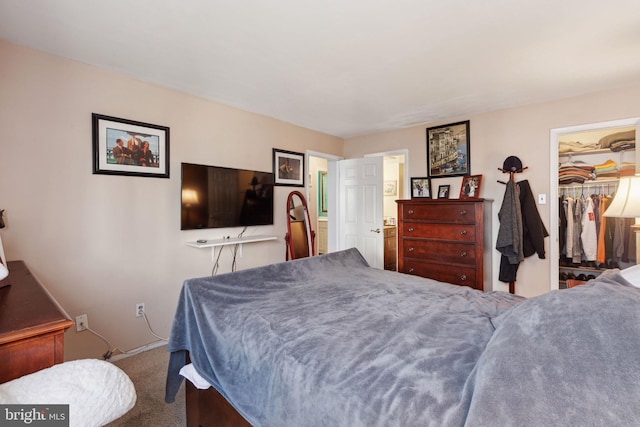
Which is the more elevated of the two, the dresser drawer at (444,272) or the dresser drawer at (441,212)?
the dresser drawer at (441,212)

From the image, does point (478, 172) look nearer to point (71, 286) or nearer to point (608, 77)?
point (608, 77)

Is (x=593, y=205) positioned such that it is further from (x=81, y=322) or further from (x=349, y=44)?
(x=81, y=322)

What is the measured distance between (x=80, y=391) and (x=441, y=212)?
3.24 m

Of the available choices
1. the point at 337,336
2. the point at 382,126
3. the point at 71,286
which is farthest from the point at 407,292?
the point at 382,126

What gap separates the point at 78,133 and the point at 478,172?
160 inches

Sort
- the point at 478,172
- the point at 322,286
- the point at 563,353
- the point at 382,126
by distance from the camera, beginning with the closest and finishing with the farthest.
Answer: the point at 563,353 < the point at 322,286 < the point at 478,172 < the point at 382,126

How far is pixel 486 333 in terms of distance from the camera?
1.15m

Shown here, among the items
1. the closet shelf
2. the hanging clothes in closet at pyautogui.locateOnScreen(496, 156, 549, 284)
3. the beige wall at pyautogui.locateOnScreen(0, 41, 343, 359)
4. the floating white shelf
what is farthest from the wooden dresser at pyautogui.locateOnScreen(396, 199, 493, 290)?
the beige wall at pyautogui.locateOnScreen(0, 41, 343, 359)

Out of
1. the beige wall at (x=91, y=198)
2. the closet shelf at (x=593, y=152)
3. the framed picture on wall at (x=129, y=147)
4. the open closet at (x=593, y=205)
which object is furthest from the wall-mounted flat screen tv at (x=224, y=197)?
the closet shelf at (x=593, y=152)

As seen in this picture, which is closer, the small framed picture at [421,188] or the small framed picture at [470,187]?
the small framed picture at [470,187]

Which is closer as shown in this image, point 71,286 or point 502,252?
point 71,286

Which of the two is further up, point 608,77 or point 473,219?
point 608,77

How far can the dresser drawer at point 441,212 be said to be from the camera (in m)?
3.05

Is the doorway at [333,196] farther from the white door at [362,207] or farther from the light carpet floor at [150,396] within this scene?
the light carpet floor at [150,396]
